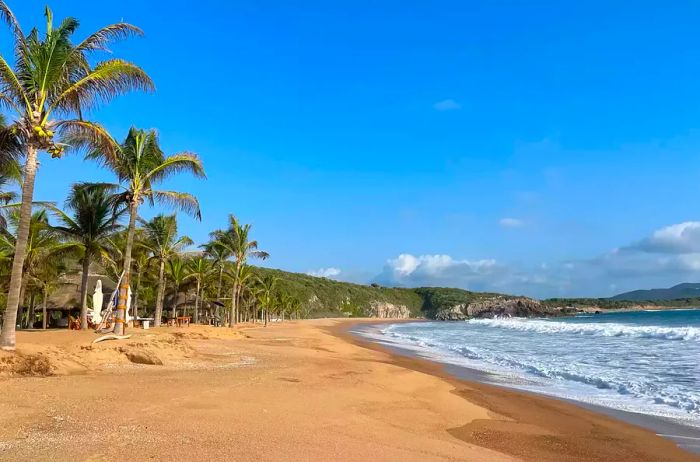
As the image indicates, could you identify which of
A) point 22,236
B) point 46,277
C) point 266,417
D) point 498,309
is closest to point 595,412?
point 266,417

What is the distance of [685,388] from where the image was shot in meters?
12.5

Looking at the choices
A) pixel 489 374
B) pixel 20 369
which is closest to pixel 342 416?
pixel 20 369

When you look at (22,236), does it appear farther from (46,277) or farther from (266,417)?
(46,277)

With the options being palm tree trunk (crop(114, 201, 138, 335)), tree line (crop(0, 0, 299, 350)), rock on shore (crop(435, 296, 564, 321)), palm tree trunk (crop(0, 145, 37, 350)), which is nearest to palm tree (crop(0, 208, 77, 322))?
tree line (crop(0, 0, 299, 350))

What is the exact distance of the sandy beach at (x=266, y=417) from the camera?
5324mm

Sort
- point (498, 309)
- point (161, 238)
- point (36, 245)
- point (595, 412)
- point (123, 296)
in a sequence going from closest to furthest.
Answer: point (595, 412) < point (123, 296) < point (36, 245) < point (161, 238) < point (498, 309)

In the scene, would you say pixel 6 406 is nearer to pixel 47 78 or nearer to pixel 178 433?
pixel 178 433

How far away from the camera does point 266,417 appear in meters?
6.89

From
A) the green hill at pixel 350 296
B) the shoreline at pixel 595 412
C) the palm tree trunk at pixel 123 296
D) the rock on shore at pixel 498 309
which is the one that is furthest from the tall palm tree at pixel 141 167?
the rock on shore at pixel 498 309

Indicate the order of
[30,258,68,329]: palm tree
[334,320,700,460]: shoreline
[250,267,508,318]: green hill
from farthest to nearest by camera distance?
[250,267,508,318]: green hill < [30,258,68,329]: palm tree < [334,320,700,460]: shoreline

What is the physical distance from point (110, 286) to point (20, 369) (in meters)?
30.2

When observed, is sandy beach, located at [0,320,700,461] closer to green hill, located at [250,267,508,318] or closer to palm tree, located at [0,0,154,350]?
palm tree, located at [0,0,154,350]

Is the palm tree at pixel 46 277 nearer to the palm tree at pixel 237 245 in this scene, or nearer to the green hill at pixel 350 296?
the palm tree at pixel 237 245

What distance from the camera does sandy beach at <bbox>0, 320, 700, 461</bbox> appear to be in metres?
5.32
